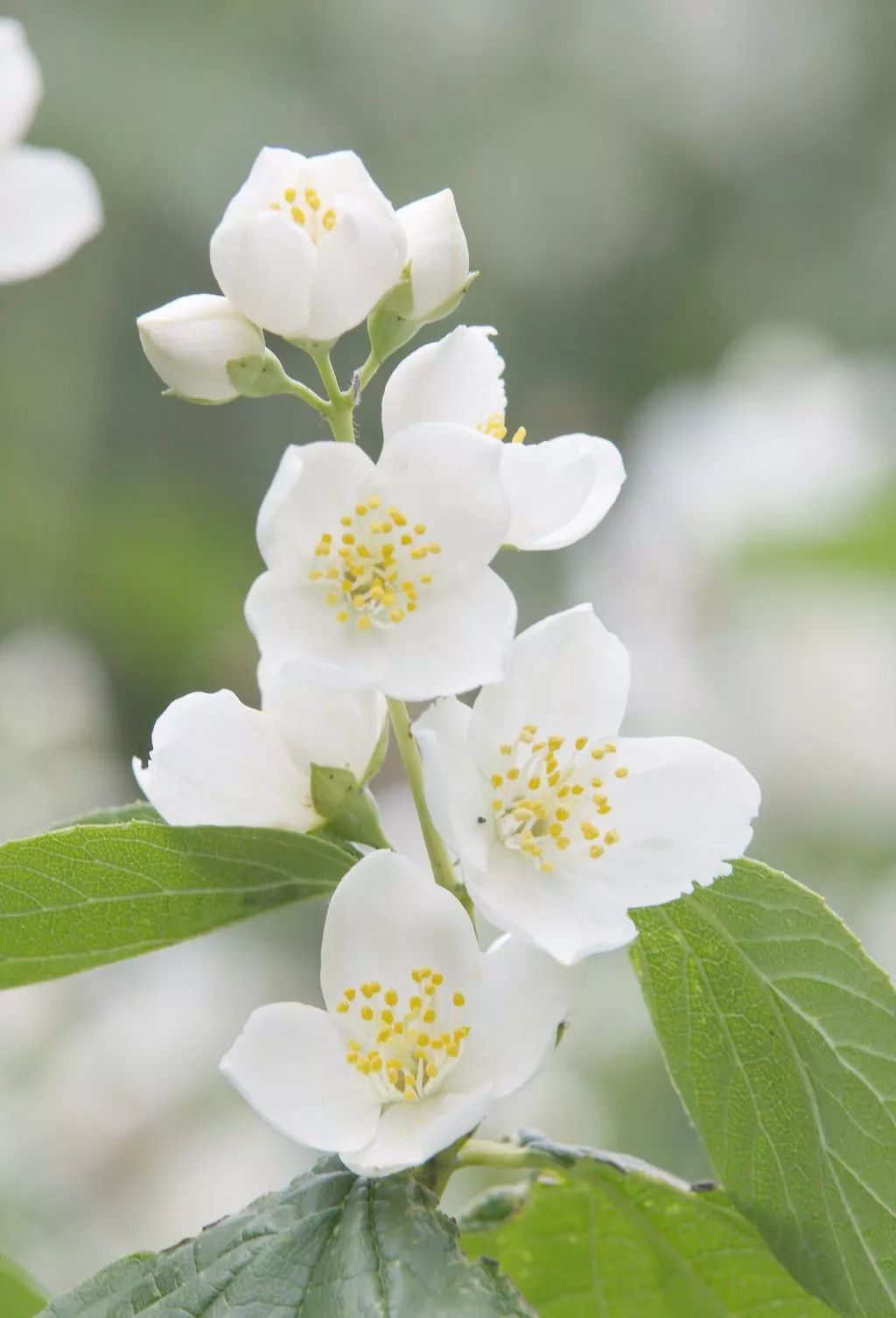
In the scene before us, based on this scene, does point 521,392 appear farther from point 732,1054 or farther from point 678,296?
point 732,1054

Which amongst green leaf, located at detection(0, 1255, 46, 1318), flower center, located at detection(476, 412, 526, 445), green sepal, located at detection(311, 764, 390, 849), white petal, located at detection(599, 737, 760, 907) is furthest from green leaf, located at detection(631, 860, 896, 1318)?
green leaf, located at detection(0, 1255, 46, 1318)

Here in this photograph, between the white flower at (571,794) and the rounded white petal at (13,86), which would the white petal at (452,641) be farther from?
the rounded white petal at (13,86)

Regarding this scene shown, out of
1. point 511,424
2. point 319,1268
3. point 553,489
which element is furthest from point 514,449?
point 511,424

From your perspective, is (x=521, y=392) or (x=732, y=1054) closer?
(x=732, y=1054)

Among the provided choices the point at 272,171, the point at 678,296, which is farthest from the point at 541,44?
the point at 272,171

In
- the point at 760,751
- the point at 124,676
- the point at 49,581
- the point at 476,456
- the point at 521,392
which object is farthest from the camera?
the point at 521,392

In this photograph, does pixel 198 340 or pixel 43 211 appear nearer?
pixel 198 340

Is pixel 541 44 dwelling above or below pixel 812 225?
above

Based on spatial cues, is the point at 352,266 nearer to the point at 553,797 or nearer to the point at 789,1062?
the point at 553,797
